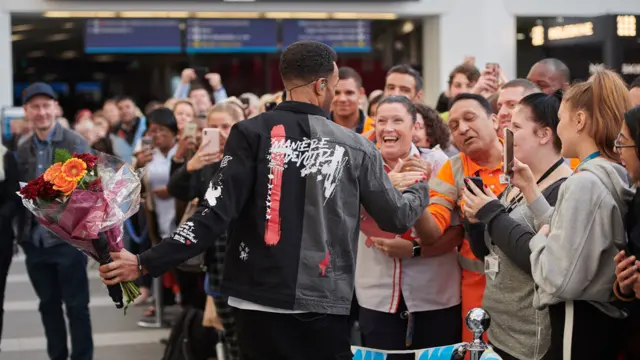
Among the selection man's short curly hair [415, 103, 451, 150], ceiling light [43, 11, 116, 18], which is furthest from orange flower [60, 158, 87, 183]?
ceiling light [43, 11, 116, 18]

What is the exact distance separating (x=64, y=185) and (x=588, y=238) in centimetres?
222

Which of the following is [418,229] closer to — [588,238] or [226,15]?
[588,238]

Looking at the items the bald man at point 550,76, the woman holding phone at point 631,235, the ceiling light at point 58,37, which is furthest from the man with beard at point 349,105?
the ceiling light at point 58,37

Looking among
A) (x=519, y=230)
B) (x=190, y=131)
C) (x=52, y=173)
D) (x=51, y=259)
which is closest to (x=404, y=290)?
(x=519, y=230)

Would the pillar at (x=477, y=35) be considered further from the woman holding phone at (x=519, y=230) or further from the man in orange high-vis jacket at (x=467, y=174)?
the woman holding phone at (x=519, y=230)

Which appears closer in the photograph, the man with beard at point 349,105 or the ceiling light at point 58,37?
the man with beard at point 349,105

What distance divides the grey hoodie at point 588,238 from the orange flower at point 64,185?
203 centimetres

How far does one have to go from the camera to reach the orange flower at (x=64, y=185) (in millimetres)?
4238

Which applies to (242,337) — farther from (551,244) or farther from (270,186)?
(551,244)

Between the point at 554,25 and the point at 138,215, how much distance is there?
16.7 feet

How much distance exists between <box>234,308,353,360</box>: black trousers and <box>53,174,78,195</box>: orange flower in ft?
2.99

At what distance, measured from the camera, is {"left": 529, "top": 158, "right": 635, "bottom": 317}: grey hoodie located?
12.7ft

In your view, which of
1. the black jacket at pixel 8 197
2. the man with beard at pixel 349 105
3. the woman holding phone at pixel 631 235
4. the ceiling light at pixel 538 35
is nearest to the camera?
the woman holding phone at pixel 631 235

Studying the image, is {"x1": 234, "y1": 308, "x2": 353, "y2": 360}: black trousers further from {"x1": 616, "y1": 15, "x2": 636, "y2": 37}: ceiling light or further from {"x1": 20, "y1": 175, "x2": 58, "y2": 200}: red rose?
{"x1": 616, "y1": 15, "x2": 636, "y2": 37}: ceiling light
